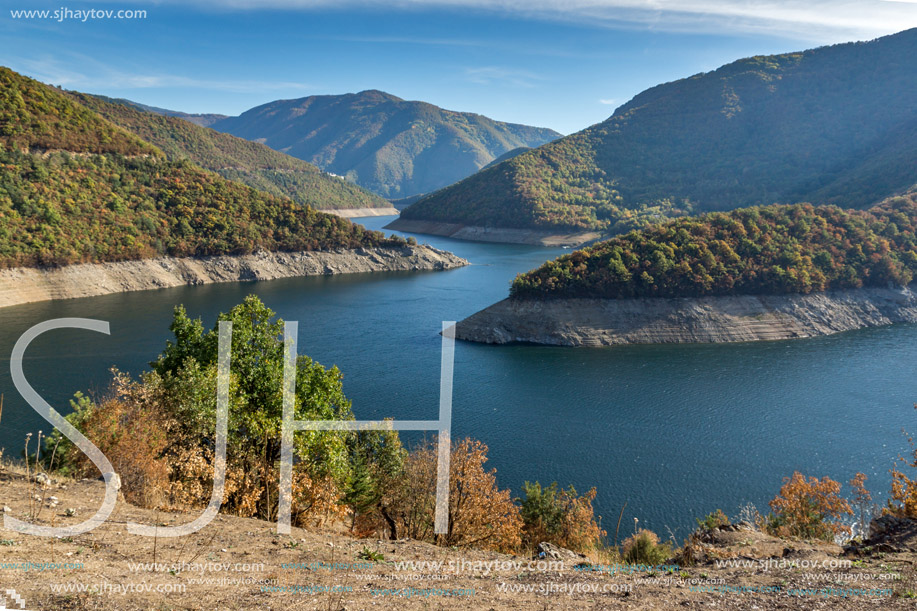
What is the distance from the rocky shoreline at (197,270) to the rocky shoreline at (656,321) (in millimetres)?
51752

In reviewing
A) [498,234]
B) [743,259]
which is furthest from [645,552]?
[498,234]

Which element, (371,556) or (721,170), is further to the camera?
(721,170)

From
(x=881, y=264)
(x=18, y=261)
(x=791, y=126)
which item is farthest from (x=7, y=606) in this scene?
(x=791, y=126)

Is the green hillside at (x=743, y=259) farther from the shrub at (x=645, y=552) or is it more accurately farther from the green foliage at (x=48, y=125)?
the green foliage at (x=48, y=125)

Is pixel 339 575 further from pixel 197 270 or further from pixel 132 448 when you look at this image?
pixel 197 270

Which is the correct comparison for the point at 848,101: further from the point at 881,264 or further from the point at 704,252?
the point at 704,252

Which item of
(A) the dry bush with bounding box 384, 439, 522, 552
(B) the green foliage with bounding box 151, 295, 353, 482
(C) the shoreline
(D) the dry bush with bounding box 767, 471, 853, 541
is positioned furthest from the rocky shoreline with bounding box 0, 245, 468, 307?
(D) the dry bush with bounding box 767, 471, 853, 541

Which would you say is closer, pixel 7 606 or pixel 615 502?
pixel 7 606

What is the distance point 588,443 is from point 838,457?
15.8m

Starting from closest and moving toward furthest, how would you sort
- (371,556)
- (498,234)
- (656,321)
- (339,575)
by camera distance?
(339,575)
(371,556)
(656,321)
(498,234)

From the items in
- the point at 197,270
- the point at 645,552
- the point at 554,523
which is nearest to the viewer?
the point at 645,552

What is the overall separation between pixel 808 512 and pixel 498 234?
→ 495 feet

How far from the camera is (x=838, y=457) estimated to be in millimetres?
35250

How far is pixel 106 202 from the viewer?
90.1 m
